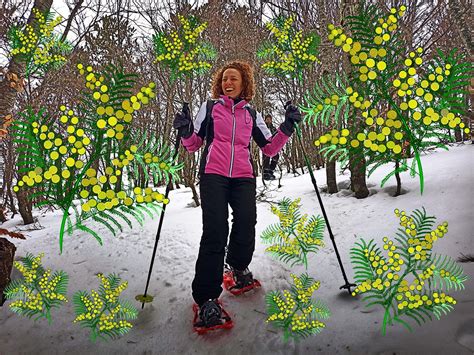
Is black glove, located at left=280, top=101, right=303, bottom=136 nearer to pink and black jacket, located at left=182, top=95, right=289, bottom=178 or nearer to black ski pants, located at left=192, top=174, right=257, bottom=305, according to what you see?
pink and black jacket, located at left=182, top=95, right=289, bottom=178

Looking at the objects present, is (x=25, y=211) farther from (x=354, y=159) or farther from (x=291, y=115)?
(x=354, y=159)

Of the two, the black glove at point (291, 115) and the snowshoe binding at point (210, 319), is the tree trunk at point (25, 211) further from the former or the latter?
the black glove at point (291, 115)

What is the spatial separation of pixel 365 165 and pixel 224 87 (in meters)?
0.95

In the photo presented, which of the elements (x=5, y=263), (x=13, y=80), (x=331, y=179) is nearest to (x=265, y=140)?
(x=331, y=179)

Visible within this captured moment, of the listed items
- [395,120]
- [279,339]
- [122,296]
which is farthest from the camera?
[122,296]

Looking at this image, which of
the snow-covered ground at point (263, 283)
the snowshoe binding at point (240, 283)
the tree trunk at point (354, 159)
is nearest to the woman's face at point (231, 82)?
the tree trunk at point (354, 159)

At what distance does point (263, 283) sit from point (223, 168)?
82 cm

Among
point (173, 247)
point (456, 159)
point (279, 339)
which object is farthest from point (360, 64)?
point (173, 247)

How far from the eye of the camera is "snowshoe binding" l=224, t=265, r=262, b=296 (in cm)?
172

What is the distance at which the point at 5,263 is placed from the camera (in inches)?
61.1

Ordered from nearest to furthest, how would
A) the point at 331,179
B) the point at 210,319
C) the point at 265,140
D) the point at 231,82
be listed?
the point at 210,319, the point at 231,82, the point at 265,140, the point at 331,179

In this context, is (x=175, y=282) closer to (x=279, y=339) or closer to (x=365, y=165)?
(x=279, y=339)

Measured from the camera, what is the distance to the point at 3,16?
1.53 m

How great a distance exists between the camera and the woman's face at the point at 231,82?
5.02ft
